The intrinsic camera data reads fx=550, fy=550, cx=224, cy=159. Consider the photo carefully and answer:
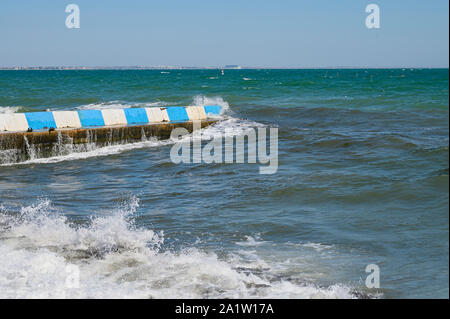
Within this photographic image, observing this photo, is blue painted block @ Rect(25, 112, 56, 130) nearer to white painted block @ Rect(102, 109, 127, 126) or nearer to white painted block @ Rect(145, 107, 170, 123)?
white painted block @ Rect(102, 109, 127, 126)

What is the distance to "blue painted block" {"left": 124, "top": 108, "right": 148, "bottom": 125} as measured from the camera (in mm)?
17141

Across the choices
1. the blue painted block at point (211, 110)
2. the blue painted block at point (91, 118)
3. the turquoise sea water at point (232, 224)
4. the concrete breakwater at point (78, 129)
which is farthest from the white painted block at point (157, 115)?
the turquoise sea water at point (232, 224)

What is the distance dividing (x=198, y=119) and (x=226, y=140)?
3.07 meters

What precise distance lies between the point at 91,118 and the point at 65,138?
1577 mm

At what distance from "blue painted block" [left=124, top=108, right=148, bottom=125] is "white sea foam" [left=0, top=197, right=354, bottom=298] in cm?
976

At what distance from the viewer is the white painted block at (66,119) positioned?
15219mm

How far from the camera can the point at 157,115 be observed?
17.8m

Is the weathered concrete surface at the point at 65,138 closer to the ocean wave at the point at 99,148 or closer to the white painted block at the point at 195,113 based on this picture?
the ocean wave at the point at 99,148

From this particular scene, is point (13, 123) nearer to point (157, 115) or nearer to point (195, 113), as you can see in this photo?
point (157, 115)

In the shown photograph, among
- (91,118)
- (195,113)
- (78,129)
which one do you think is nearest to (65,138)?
(78,129)

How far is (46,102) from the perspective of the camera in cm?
3312

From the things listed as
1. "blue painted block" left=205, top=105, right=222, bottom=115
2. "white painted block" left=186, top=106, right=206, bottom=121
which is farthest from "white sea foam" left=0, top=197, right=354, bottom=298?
"blue painted block" left=205, top=105, right=222, bottom=115

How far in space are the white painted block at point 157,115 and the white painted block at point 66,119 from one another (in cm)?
257
